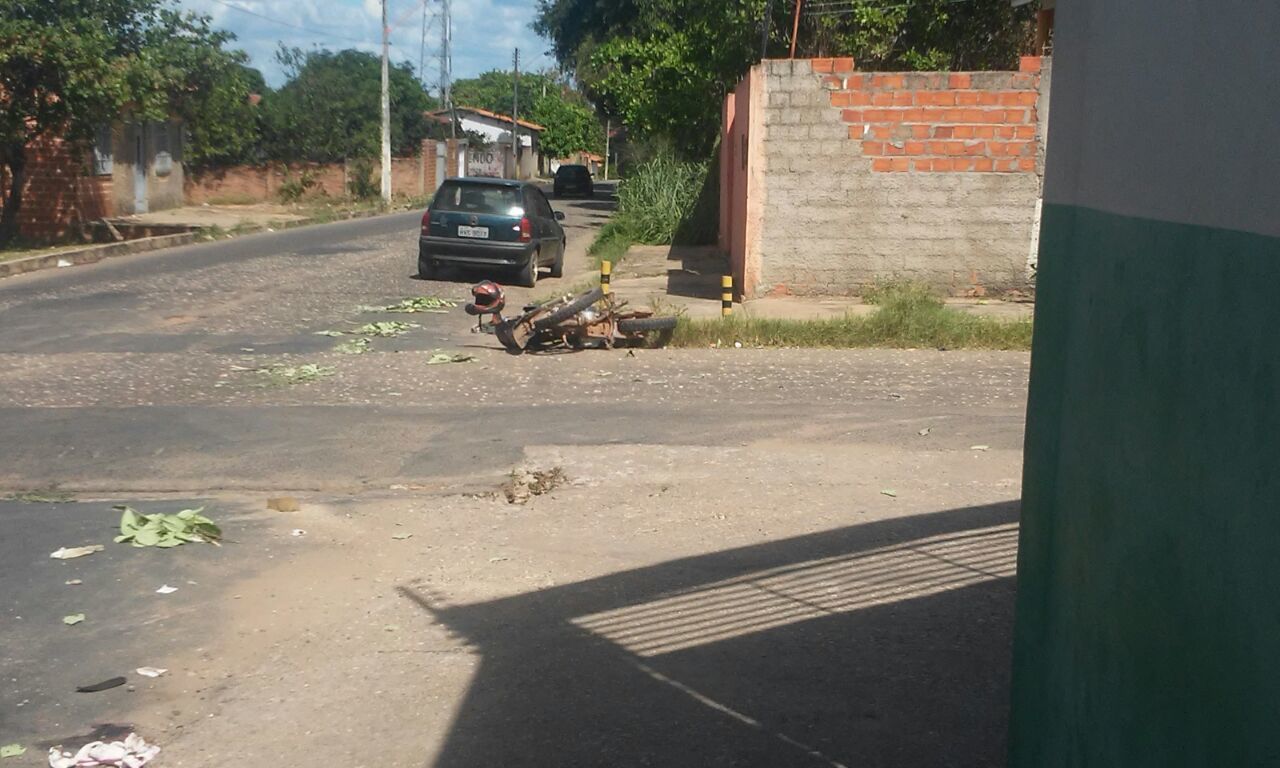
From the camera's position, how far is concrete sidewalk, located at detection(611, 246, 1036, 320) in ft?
51.5

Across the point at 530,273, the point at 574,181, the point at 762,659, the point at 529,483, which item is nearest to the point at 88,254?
the point at 530,273

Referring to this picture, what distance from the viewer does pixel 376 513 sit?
7449 millimetres

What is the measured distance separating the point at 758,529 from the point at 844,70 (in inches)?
414

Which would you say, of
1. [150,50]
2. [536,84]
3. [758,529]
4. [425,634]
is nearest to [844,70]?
[758,529]

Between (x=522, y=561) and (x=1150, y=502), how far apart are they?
14.1ft

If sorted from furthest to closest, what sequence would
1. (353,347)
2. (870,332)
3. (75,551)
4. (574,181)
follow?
(574,181)
(870,332)
(353,347)
(75,551)

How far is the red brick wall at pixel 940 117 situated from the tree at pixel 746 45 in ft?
9.55

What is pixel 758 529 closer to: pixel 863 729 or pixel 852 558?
pixel 852 558

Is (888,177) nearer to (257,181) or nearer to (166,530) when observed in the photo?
(166,530)

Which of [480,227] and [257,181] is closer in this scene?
[480,227]

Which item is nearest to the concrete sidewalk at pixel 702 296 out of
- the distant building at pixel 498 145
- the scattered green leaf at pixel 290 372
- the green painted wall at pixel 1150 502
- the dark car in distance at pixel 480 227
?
the dark car in distance at pixel 480 227

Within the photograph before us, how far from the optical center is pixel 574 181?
179 ft

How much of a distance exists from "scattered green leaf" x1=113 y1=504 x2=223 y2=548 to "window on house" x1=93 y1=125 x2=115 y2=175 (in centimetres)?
2736

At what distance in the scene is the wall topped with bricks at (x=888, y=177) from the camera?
53.0 ft
